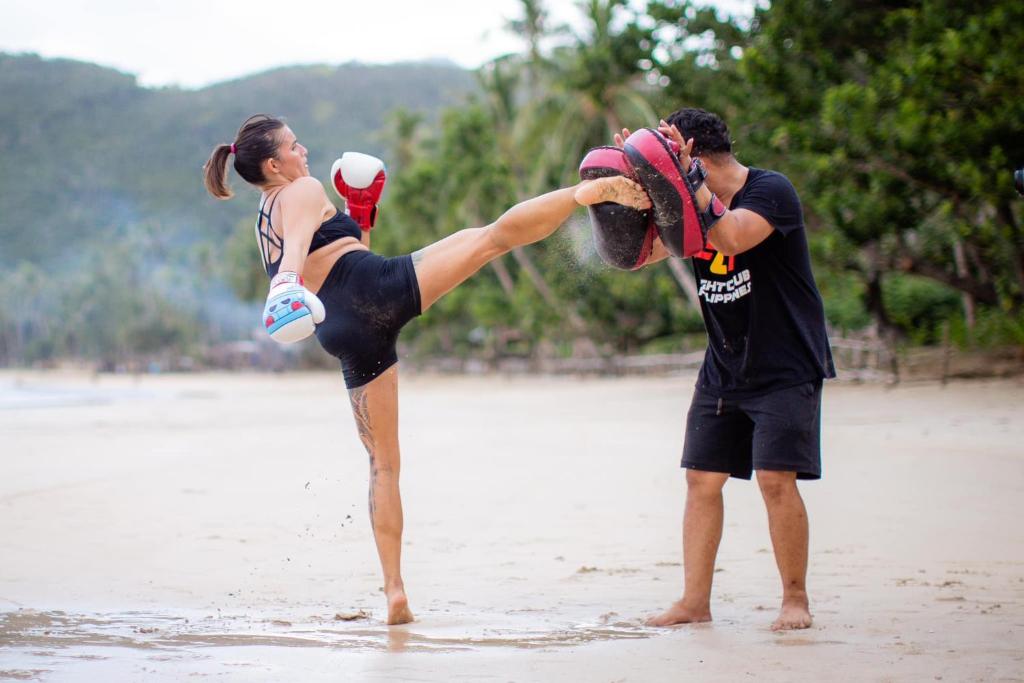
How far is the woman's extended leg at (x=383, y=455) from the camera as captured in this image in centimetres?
434

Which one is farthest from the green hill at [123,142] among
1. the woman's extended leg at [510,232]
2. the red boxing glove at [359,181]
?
the woman's extended leg at [510,232]

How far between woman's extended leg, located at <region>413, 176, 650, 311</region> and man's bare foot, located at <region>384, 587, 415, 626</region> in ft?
3.67

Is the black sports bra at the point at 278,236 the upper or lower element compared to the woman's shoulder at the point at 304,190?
lower

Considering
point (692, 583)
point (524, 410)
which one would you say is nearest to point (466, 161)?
point (524, 410)

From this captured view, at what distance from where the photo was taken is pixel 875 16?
16609 mm

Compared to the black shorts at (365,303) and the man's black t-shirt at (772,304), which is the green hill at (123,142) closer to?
the black shorts at (365,303)

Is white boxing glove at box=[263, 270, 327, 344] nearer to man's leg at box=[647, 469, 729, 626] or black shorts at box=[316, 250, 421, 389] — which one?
black shorts at box=[316, 250, 421, 389]

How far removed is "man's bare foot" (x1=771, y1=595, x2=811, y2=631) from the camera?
3.85m

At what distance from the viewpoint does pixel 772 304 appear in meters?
4.12

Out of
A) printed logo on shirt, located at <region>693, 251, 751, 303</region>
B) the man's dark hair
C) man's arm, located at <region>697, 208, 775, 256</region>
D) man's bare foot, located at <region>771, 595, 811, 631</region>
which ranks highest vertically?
the man's dark hair

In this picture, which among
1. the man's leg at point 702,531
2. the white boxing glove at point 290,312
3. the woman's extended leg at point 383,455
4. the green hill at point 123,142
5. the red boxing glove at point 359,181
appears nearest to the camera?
the white boxing glove at point 290,312

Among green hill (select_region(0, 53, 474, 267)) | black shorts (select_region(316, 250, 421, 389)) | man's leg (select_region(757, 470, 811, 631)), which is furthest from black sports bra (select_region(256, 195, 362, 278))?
green hill (select_region(0, 53, 474, 267))

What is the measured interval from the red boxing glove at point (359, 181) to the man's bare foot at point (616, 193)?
37.9 inches

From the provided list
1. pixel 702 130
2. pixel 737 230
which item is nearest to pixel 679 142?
pixel 702 130
